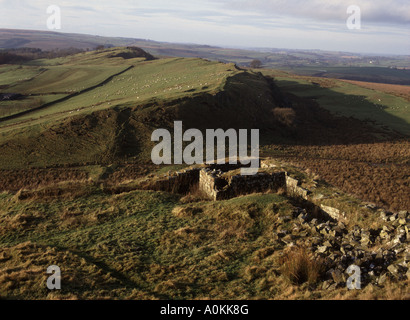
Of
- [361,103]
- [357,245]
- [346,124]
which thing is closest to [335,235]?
[357,245]

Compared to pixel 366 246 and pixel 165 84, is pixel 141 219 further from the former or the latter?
pixel 165 84

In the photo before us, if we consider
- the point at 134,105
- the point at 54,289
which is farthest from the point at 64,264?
the point at 134,105

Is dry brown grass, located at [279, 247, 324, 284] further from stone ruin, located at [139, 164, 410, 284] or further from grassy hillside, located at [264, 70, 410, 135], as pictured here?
grassy hillside, located at [264, 70, 410, 135]

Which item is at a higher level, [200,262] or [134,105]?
[134,105]

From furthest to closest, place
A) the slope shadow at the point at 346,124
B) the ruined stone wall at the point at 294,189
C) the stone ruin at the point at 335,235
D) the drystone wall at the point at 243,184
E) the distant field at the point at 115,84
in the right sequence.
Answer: the distant field at the point at 115,84
the slope shadow at the point at 346,124
the drystone wall at the point at 243,184
the ruined stone wall at the point at 294,189
the stone ruin at the point at 335,235

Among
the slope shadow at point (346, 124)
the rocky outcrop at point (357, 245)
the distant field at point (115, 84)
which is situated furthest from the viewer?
the distant field at point (115, 84)

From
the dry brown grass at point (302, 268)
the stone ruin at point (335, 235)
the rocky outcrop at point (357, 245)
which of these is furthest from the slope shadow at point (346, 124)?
the dry brown grass at point (302, 268)

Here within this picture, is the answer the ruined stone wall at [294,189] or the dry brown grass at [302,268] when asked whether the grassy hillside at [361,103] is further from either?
the dry brown grass at [302,268]

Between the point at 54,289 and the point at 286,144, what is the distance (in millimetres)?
28523

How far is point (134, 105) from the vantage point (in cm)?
3362

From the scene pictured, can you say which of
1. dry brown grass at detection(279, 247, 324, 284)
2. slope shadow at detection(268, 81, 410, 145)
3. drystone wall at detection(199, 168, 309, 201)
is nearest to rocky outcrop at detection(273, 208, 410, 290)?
dry brown grass at detection(279, 247, 324, 284)

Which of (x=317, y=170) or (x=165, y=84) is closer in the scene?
(x=317, y=170)

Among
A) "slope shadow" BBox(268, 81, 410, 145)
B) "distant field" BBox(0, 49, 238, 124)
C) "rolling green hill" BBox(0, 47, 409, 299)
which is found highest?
"distant field" BBox(0, 49, 238, 124)
